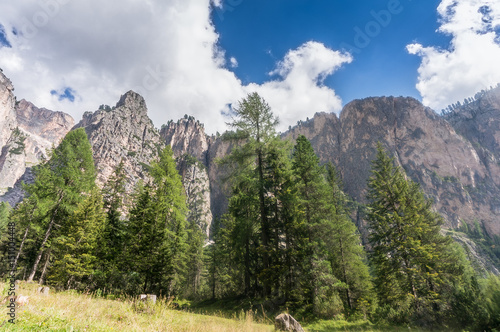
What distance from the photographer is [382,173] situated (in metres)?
20.2

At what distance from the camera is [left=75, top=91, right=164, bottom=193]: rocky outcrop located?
105 m

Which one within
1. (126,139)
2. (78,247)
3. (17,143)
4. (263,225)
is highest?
(17,143)

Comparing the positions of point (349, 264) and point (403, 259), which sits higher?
point (403, 259)

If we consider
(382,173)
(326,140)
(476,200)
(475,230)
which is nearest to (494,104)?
(476,200)

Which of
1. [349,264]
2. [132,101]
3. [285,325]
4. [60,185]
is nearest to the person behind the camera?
[285,325]

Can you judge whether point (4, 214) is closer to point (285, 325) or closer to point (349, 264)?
point (285, 325)

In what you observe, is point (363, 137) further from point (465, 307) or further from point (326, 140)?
point (465, 307)

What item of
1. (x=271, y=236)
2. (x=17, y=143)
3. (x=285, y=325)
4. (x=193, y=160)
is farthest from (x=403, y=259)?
(x=17, y=143)

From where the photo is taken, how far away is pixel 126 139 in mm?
121125

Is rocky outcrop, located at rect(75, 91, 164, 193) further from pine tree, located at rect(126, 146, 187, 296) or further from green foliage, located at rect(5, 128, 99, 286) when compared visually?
pine tree, located at rect(126, 146, 187, 296)

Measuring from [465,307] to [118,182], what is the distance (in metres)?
29.3

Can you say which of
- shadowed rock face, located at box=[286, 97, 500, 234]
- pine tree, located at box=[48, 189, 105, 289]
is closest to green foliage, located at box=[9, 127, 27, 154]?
pine tree, located at box=[48, 189, 105, 289]

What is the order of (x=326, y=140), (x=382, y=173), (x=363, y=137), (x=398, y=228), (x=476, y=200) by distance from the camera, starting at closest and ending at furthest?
(x=398, y=228) → (x=382, y=173) → (x=476, y=200) → (x=363, y=137) → (x=326, y=140)

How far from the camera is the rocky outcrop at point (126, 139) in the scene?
105m
